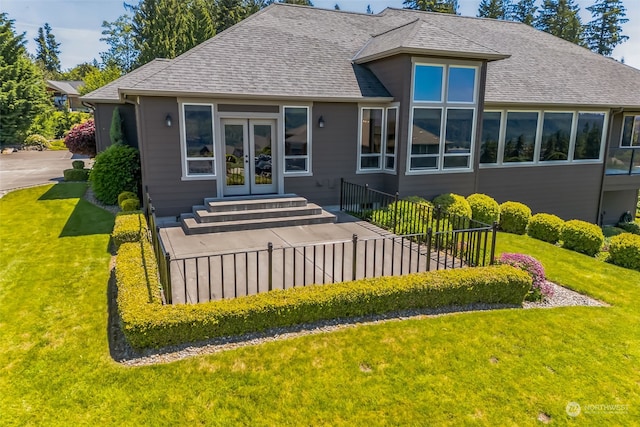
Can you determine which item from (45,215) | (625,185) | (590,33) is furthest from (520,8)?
(45,215)

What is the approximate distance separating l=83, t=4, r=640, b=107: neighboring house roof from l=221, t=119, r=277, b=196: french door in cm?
102

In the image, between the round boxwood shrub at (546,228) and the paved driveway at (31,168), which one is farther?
the paved driveway at (31,168)

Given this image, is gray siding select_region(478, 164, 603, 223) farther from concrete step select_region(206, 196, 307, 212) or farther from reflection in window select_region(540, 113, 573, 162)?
concrete step select_region(206, 196, 307, 212)

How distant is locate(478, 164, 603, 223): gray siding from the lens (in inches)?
574

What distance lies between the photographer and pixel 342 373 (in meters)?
4.61

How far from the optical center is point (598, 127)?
615 inches

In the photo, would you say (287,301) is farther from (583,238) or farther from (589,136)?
(589,136)

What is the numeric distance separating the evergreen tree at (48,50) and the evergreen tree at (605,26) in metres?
91.3

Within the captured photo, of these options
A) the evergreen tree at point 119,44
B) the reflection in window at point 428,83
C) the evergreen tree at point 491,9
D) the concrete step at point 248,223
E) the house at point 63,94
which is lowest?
the concrete step at point 248,223

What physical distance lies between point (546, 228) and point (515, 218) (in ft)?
2.78

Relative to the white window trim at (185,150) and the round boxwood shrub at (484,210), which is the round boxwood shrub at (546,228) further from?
the white window trim at (185,150)

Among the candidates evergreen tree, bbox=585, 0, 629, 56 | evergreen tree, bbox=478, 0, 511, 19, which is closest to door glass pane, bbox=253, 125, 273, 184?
evergreen tree, bbox=478, 0, 511, 19

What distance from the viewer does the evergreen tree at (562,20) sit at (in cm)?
4569

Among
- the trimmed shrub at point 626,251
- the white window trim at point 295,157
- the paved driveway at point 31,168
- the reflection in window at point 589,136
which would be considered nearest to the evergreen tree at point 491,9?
the reflection in window at point 589,136
